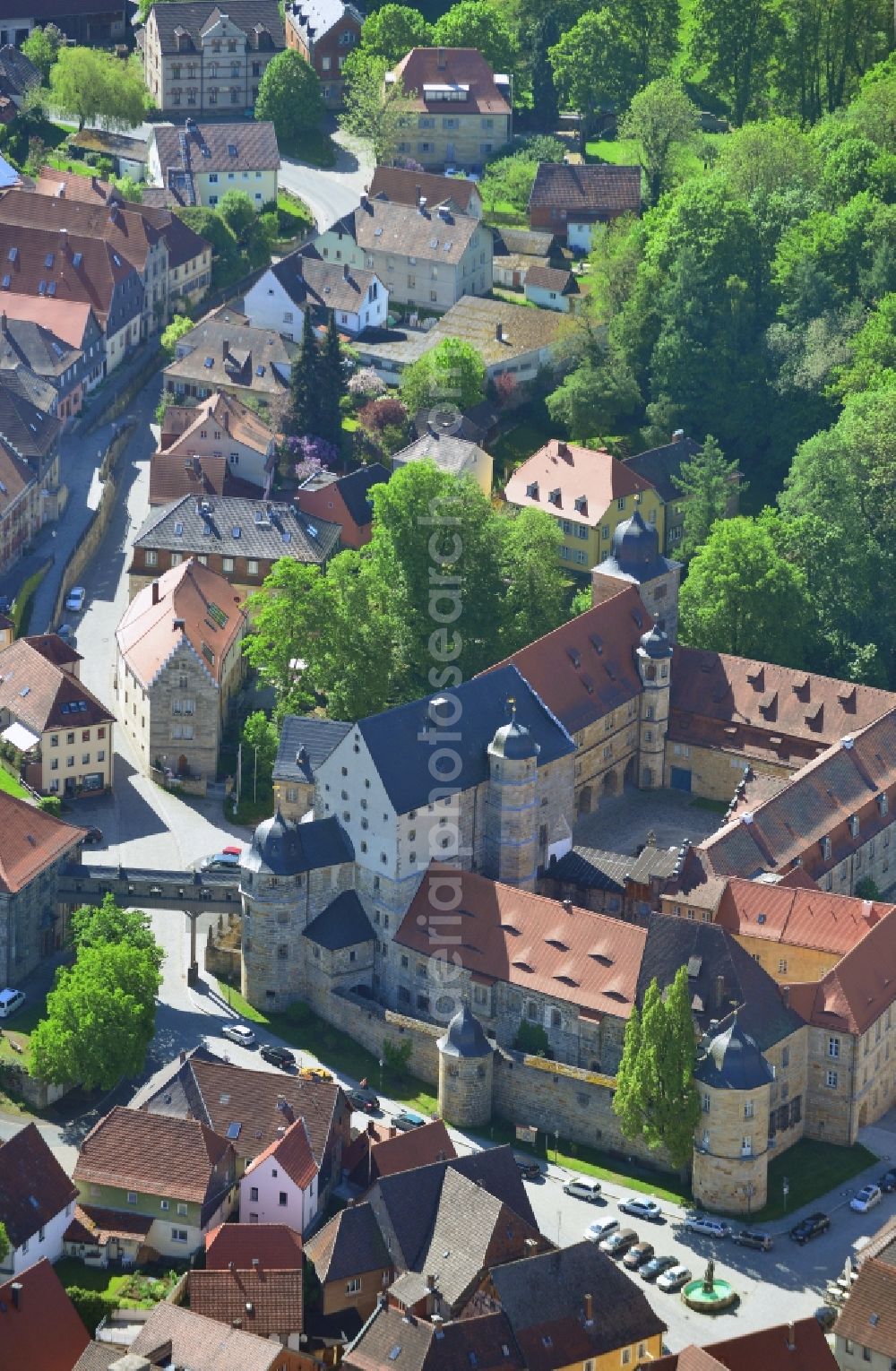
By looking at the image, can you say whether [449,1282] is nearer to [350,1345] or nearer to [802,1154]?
[350,1345]

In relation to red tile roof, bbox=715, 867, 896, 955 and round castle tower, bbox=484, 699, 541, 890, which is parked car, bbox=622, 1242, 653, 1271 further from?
round castle tower, bbox=484, 699, 541, 890

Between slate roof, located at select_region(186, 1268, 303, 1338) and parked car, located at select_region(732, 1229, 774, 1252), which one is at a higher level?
slate roof, located at select_region(186, 1268, 303, 1338)

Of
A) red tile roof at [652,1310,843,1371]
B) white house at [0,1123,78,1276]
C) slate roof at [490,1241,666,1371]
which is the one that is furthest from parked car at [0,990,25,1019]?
red tile roof at [652,1310,843,1371]

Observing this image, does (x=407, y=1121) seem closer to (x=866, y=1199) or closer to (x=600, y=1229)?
(x=600, y=1229)

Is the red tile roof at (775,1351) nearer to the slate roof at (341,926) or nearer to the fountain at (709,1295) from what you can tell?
the fountain at (709,1295)

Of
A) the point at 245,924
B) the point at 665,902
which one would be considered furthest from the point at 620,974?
the point at 245,924

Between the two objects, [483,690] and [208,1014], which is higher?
[483,690]

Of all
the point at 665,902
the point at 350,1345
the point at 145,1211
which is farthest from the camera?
the point at 665,902
